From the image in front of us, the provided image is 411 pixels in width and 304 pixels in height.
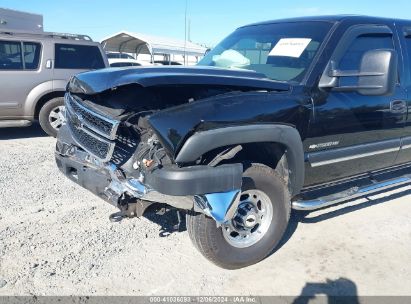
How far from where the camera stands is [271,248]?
11.6ft

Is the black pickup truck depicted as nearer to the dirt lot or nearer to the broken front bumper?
the broken front bumper

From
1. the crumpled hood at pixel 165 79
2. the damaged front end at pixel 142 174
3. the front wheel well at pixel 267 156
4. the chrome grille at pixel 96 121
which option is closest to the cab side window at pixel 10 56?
the chrome grille at pixel 96 121

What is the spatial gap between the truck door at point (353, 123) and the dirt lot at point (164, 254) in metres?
0.63

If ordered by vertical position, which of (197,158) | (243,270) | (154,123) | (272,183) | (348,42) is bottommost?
(243,270)

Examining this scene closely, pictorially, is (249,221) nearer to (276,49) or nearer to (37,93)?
(276,49)

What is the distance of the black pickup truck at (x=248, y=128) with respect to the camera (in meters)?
2.82

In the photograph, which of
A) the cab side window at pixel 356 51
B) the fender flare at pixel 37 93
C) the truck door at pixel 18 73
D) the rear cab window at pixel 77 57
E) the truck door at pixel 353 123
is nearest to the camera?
the truck door at pixel 353 123

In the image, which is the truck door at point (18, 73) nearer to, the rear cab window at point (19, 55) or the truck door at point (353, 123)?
the rear cab window at point (19, 55)

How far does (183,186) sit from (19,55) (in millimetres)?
6365

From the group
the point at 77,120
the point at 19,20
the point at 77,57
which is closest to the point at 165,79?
the point at 77,120

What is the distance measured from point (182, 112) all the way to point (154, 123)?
218mm

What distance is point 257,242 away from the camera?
343 cm

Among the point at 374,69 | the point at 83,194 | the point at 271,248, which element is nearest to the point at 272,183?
the point at 271,248

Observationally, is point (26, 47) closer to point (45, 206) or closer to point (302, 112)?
→ point (45, 206)
